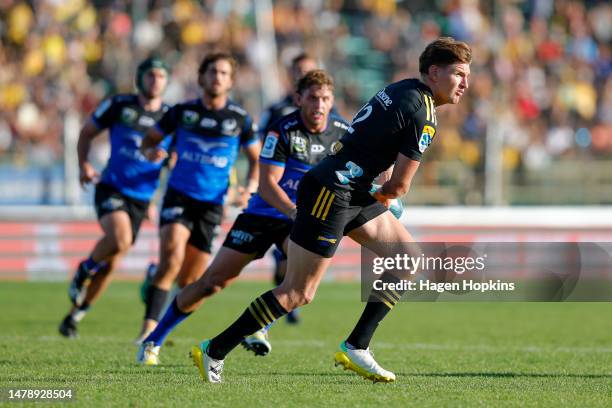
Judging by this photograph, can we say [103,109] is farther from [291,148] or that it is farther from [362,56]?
[362,56]

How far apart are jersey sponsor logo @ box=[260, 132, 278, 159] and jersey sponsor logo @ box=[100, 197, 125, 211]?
300cm

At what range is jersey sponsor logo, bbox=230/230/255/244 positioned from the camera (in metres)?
8.88

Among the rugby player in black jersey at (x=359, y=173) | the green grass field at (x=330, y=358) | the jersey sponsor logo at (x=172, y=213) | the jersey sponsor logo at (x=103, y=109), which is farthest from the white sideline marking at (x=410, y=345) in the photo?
the rugby player in black jersey at (x=359, y=173)

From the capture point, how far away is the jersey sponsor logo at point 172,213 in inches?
402

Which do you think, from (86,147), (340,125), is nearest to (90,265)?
(86,147)

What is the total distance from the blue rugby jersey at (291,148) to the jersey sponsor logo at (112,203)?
259 centimetres

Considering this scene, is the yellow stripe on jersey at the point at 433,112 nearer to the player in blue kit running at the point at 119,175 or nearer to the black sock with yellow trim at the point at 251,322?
the black sock with yellow trim at the point at 251,322

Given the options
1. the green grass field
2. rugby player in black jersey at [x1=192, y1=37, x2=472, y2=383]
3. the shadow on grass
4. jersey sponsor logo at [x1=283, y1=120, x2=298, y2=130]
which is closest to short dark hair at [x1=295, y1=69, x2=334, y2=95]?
jersey sponsor logo at [x1=283, y1=120, x2=298, y2=130]

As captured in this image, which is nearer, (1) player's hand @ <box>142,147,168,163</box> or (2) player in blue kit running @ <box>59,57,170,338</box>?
(1) player's hand @ <box>142,147,168,163</box>

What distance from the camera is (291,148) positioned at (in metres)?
8.91

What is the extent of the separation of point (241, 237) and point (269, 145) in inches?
31.7

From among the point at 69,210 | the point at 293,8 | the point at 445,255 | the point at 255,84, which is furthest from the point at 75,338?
the point at 293,8

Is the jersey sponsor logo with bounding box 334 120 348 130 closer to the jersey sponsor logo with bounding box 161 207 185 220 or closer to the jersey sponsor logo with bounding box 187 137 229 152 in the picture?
the jersey sponsor logo with bounding box 187 137 229 152

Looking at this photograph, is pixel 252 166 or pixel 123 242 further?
pixel 123 242
